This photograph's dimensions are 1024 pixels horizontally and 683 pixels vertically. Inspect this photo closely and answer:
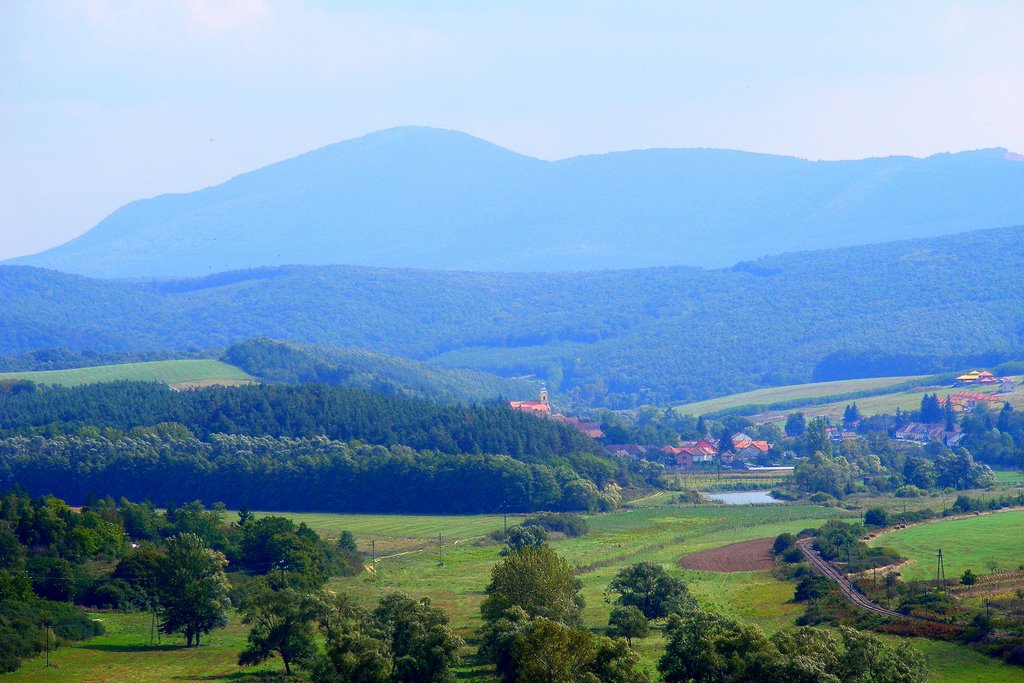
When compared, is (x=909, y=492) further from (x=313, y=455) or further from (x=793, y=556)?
(x=313, y=455)

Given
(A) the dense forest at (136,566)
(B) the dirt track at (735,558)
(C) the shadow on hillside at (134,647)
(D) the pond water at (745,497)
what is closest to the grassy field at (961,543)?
(B) the dirt track at (735,558)

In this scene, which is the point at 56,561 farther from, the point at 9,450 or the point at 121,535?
the point at 9,450

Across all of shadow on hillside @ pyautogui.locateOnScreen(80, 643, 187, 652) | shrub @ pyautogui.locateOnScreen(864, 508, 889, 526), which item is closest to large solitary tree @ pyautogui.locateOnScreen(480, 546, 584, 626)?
shadow on hillside @ pyautogui.locateOnScreen(80, 643, 187, 652)

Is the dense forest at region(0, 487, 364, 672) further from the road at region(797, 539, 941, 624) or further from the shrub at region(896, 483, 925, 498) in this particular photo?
the shrub at region(896, 483, 925, 498)

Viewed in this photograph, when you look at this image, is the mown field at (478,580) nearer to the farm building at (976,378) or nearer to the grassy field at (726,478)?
the grassy field at (726,478)

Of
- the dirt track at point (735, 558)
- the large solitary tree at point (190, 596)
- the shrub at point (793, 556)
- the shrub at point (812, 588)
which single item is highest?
the large solitary tree at point (190, 596)
